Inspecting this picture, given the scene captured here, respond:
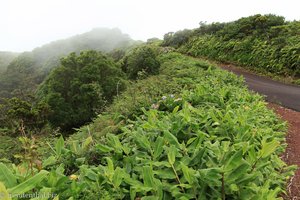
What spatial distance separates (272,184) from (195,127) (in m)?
1.01

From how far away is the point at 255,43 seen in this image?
21047 mm

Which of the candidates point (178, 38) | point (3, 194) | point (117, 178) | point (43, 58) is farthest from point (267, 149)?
point (43, 58)

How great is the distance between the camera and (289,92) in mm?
13367

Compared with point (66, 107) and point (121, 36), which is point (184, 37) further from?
point (121, 36)

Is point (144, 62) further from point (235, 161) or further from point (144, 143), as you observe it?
point (235, 161)

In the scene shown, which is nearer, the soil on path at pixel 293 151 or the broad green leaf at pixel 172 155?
the broad green leaf at pixel 172 155

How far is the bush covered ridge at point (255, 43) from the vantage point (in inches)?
699

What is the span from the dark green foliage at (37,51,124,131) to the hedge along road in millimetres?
6666

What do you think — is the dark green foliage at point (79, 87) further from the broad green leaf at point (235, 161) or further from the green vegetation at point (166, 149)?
the broad green leaf at point (235, 161)

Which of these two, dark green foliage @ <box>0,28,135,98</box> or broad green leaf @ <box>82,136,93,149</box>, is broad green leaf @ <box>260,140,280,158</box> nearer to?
broad green leaf @ <box>82,136,93,149</box>

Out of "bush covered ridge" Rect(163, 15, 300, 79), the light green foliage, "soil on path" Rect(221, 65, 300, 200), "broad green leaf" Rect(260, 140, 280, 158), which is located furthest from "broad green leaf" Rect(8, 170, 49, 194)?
the light green foliage

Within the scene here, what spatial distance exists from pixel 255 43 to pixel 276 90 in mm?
7887

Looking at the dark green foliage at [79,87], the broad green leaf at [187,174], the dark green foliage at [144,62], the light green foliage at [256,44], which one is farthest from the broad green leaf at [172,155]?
the light green foliage at [256,44]

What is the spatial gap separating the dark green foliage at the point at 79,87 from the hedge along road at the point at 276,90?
667cm
